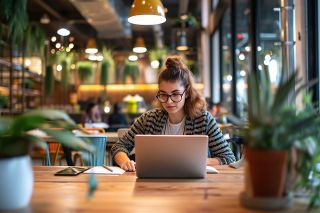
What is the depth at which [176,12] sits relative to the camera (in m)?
12.6

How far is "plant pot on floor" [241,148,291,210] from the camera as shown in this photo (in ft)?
4.20

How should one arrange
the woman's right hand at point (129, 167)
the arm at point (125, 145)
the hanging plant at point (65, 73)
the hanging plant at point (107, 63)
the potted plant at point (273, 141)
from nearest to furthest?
the potted plant at point (273, 141), the woman's right hand at point (129, 167), the arm at point (125, 145), the hanging plant at point (65, 73), the hanging plant at point (107, 63)

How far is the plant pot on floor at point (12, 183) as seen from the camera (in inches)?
53.2

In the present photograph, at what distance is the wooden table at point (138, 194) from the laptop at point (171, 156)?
0.06 metres

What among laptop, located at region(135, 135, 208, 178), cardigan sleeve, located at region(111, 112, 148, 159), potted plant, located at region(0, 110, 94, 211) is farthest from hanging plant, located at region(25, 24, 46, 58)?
potted plant, located at region(0, 110, 94, 211)

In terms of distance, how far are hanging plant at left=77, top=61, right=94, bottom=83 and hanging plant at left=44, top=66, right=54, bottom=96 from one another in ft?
7.21

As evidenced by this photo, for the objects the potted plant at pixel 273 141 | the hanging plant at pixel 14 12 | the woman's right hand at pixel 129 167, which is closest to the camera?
the potted plant at pixel 273 141

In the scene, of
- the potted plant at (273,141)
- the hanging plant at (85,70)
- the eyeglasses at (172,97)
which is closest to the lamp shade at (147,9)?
the eyeglasses at (172,97)

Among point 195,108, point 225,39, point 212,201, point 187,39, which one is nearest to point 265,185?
point 212,201

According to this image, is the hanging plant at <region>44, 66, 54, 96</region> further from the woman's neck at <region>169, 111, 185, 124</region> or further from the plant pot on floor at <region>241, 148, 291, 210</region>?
the plant pot on floor at <region>241, 148, 291, 210</region>

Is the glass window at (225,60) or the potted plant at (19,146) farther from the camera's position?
the glass window at (225,60)

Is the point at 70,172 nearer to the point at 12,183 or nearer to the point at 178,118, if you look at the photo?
the point at 12,183

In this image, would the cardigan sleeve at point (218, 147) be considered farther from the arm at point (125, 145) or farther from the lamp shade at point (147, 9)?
the lamp shade at point (147, 9)

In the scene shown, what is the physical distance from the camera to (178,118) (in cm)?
277
